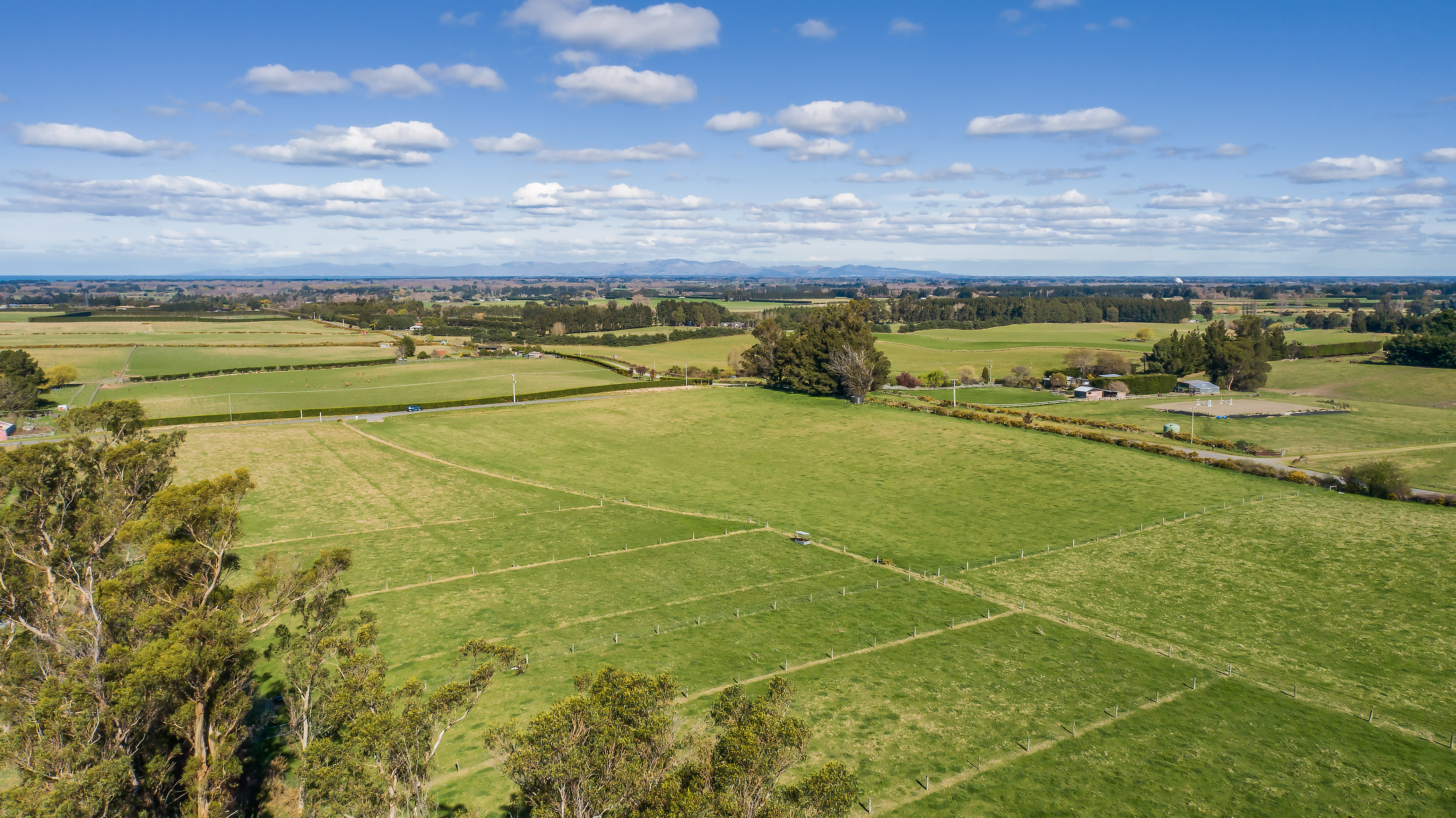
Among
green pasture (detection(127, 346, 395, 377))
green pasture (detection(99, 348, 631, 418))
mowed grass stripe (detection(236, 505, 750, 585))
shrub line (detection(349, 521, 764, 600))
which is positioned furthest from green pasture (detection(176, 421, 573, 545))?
green pasture (detection(127, 346, 395, 377))

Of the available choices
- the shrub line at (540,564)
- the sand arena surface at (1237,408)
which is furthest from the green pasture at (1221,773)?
the sand arena surface at (1237,408)

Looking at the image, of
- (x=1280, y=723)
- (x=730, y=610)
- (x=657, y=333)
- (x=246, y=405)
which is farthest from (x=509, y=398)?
(x=657, y=333)

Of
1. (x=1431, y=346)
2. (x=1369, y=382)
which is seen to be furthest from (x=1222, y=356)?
(x=1431, y=346)

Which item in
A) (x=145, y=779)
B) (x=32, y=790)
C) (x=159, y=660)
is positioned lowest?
(x=145, y=779)

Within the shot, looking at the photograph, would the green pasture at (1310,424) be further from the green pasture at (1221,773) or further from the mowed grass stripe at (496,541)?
the mowed grass stripe at (496,541)

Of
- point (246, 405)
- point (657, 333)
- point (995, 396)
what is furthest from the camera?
point (657, 333)

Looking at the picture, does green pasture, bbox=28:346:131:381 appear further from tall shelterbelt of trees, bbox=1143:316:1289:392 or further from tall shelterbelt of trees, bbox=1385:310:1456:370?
tall shelterbelt of trees, bbox=1385:310:1456:370

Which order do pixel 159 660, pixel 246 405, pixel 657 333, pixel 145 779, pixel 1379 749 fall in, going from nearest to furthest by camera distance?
pixel 159 660
pixel 145 779
pixel 1379 749
pixel 246 405
pixel 657 333

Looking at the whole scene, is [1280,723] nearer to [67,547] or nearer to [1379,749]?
[1379,749]
